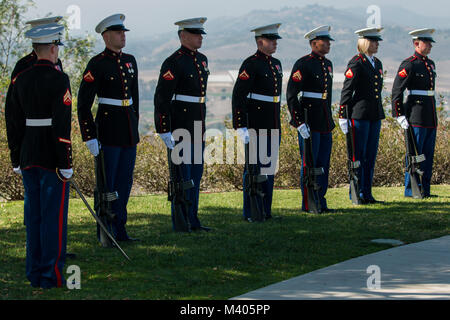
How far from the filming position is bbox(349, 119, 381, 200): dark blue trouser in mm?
9742

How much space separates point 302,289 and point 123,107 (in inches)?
106

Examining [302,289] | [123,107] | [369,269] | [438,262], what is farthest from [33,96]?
[438,262]

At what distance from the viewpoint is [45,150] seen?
565cm

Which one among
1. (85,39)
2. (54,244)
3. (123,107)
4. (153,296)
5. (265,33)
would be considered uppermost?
(85,39)

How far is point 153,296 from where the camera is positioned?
18.2ft

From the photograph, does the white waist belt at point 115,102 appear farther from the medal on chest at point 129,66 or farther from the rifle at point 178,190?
the rifle at point 178,190

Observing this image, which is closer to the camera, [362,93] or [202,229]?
[202,229]

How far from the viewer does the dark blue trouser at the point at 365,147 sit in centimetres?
974

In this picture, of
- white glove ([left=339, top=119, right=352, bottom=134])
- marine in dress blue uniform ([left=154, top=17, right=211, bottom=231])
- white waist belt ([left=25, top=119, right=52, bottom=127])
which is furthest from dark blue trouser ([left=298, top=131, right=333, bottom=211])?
white waist belt ([left=25, top=119, right=52, bottom=127])

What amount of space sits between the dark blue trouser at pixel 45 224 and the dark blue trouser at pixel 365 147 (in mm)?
4959

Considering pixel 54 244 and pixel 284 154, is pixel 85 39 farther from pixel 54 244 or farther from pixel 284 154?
pixel 54 244

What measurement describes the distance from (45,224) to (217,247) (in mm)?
1995

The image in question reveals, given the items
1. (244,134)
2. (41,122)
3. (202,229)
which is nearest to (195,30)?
(244,134)

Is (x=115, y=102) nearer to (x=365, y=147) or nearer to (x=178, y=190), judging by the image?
(x=178, y=190)
